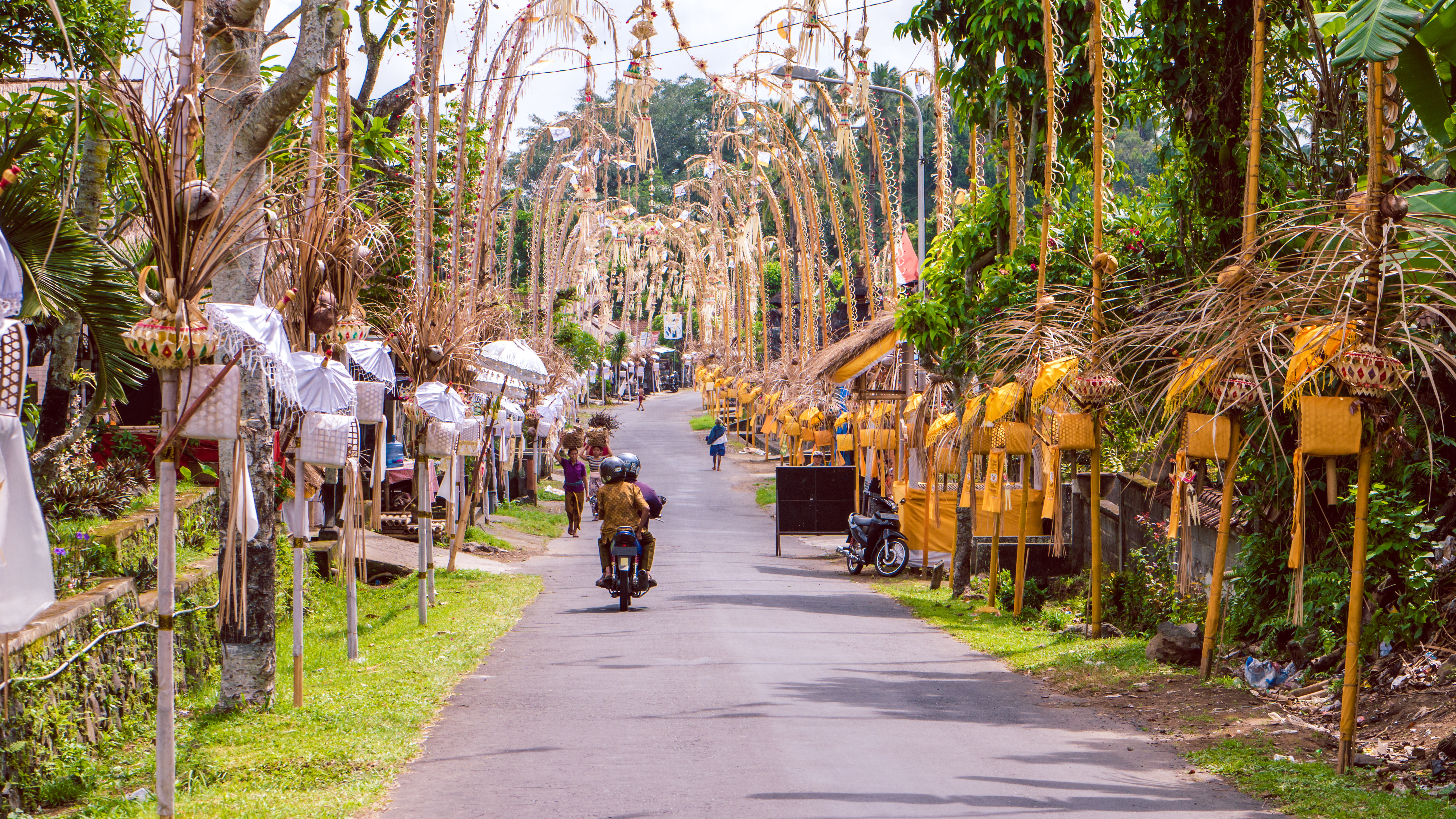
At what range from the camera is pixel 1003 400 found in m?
12.8

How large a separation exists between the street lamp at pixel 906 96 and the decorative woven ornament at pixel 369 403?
769 centimetres

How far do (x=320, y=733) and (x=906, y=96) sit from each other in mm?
19304

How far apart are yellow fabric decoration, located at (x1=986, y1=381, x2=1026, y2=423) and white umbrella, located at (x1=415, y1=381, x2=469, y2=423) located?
568 cm

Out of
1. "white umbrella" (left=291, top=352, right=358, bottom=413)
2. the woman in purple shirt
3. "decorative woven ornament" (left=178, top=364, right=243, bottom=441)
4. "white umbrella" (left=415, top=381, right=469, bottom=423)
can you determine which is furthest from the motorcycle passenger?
the woman in purple shirt

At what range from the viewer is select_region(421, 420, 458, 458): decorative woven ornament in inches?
558

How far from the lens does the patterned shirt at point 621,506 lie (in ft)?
50.8

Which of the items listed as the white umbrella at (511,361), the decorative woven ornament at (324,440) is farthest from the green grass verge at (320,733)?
the white umbrella at (511,361)

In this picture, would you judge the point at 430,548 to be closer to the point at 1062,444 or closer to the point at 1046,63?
the point at 1062,444

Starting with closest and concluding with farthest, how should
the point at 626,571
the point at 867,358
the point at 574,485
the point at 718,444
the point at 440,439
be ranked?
1. the point at 440,439
2. the point at 626,571
3. the point at 867,358
4. the point at 574,485
5. the point at 718,444

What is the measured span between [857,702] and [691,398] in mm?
79224

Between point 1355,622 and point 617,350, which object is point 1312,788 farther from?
point 617,350

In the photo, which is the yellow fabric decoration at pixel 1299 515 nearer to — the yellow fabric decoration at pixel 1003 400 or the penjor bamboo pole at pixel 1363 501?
the penjor bamboo pole at pixel 1363 501

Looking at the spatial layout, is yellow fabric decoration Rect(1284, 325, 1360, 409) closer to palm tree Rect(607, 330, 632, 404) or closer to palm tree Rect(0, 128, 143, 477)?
palm tree Rect(0, 128, 143, 477)

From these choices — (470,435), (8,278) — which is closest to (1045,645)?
(470,435)
